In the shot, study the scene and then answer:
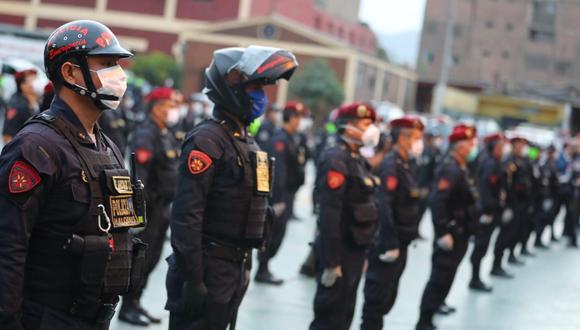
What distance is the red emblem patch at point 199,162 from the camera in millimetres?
4820

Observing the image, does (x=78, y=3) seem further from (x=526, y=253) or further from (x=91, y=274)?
(x=91, y=274)

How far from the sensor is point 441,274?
8.12m

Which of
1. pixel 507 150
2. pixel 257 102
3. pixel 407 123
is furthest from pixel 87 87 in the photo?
pixel 507 150

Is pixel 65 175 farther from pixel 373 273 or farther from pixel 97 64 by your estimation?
pixel 373 273

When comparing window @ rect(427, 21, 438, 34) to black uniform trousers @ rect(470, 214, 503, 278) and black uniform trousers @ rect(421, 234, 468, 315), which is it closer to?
black uniform trousers @ rect(470, 214, 503, 278)

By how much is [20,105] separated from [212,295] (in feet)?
16.9

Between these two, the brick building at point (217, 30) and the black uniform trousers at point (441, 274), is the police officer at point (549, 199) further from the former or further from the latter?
the brick building at point (217, 30)

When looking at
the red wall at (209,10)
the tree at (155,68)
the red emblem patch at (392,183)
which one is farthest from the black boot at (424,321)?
the red wall at (209,10)

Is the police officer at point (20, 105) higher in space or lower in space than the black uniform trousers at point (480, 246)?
higher

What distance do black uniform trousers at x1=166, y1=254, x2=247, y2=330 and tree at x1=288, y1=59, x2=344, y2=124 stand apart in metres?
45.5

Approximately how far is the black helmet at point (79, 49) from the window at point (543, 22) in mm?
70116

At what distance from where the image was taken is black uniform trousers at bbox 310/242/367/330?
20.6ft

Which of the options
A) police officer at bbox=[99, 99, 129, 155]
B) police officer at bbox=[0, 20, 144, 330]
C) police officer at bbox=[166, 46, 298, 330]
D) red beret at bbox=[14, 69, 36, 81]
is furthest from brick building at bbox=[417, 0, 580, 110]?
police officer at bbox=[0, 20, 144, 330]

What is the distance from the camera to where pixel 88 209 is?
11.0ft
